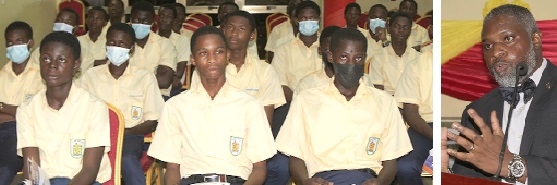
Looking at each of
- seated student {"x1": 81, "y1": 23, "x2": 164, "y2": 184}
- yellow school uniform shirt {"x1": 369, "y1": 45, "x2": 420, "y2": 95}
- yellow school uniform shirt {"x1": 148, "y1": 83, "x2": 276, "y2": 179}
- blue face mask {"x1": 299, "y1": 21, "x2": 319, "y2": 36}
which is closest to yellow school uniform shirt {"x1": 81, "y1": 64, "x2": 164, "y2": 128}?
seated student {"x1": 81, "y1": 23, "x2": 164, "y2": 184}

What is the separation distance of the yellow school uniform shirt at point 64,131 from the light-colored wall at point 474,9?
166cm

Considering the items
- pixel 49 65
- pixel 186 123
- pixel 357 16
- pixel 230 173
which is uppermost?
pixel 357 16

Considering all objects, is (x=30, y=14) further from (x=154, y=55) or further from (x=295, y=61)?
(x=295, y=61)

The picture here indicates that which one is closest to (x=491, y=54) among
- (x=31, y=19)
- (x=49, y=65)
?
(x=49, y=65)

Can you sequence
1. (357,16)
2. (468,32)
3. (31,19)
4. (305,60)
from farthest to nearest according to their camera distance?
(31,19) → (357,16) → (305,60) → (468,32)

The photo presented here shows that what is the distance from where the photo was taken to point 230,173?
9.09 feet

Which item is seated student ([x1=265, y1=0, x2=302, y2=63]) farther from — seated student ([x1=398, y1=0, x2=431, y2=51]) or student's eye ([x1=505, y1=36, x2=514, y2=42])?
student's eye ([x1=505, y1=36, x2=514, y2=42])

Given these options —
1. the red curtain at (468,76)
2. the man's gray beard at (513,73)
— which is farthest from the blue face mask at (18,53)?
the man's gray beard at (513,73)

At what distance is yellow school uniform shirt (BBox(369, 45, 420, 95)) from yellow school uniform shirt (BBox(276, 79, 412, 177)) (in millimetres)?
1666

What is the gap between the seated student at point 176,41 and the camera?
5.24 metres

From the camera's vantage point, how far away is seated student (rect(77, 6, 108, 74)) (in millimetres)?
5367

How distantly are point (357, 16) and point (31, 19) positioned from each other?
3199 millimetres

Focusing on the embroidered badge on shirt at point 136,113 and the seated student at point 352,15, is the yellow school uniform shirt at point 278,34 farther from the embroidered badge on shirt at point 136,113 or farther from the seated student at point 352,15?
the embroidered badge on shirt at point 136,113

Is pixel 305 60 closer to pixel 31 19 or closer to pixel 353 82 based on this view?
pixel 353 82
